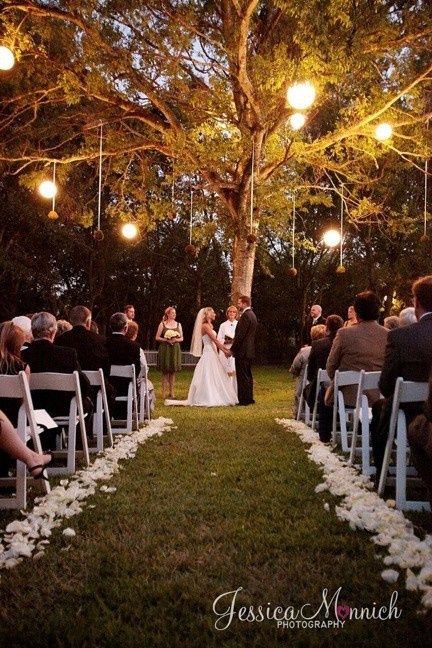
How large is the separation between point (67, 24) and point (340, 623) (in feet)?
43.9

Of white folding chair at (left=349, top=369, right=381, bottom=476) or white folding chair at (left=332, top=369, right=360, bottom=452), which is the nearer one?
white folding chair at (left=349, top=369, right=381, bottom=476)

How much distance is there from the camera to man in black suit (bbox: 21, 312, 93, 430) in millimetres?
6492

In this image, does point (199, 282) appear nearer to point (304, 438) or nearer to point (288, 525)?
point (304, 438)

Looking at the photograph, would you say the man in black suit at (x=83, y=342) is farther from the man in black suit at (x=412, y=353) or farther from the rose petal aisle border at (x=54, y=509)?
the man in black suit at (x=412, y=353)

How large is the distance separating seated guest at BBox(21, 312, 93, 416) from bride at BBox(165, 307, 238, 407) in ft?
23.5

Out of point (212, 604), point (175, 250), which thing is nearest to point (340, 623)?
point (212, 604)

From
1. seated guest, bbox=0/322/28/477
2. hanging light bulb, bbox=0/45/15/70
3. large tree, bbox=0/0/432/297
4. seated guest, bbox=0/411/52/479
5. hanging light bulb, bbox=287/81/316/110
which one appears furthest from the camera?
large tree, bbox=0/0/432/297

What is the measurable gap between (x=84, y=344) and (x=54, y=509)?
3738mm

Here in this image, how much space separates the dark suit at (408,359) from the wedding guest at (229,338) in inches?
361

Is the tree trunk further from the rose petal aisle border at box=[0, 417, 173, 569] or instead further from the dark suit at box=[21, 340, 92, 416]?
the dark suit at box=[21, 340, 92, 416]

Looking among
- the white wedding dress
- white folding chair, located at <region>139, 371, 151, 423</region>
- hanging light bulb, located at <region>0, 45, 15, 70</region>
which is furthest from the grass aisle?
the white wedding dress

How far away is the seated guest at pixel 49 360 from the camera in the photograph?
6492 millimetres

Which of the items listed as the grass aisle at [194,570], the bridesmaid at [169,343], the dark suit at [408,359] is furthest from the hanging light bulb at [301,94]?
the grass aisle at [194,570]

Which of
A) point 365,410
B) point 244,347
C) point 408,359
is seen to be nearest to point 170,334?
point 244,347
